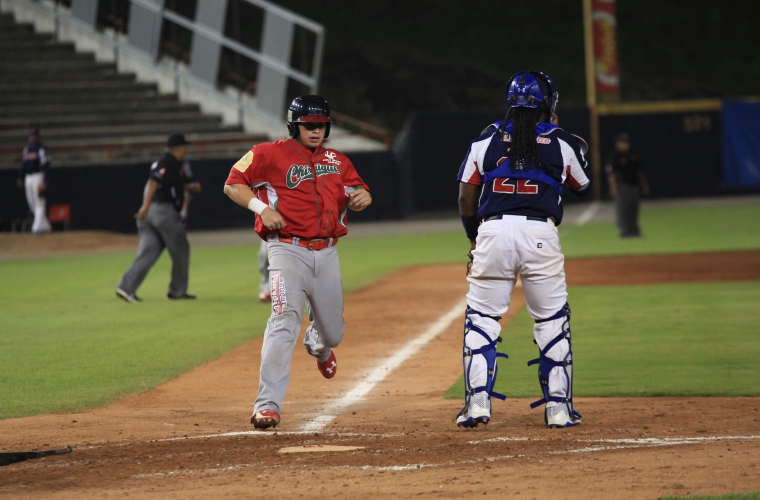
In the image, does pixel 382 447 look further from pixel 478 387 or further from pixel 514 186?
pixel 514 186

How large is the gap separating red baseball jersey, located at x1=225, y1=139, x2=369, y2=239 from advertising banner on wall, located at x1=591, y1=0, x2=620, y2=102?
90.0ft

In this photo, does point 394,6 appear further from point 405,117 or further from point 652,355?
point 652,355

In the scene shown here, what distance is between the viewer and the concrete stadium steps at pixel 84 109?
1218 inches

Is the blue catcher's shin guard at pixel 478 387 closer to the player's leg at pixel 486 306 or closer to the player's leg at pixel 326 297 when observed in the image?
the player's leg at pixel 486 306

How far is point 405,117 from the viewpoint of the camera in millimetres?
48062

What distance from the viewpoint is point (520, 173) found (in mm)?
6305

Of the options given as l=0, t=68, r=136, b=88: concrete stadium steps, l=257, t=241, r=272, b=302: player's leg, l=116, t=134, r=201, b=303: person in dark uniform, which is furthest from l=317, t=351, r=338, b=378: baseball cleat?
l=0, t=68, r=136, b=88: concrete stadium steps

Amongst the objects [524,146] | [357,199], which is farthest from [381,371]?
[524,146]

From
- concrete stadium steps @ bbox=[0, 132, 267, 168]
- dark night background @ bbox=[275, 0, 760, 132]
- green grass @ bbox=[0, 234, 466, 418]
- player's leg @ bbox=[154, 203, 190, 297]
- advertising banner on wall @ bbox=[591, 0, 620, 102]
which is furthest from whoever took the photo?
dark night background @ bbox=[275, 0, 760, 132]

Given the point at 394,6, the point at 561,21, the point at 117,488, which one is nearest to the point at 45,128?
the point at 117,488

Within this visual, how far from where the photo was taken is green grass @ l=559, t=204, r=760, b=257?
1952cm

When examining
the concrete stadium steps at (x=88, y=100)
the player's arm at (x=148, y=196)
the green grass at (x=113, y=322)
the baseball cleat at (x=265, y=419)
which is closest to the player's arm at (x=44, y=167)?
the green grass at (x=113, y=322)

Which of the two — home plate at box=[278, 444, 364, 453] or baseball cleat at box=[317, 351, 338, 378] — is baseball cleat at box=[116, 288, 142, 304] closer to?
baseball cleat at box=[317, 351, 338, 378]

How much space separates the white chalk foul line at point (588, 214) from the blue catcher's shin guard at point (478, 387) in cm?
2045
